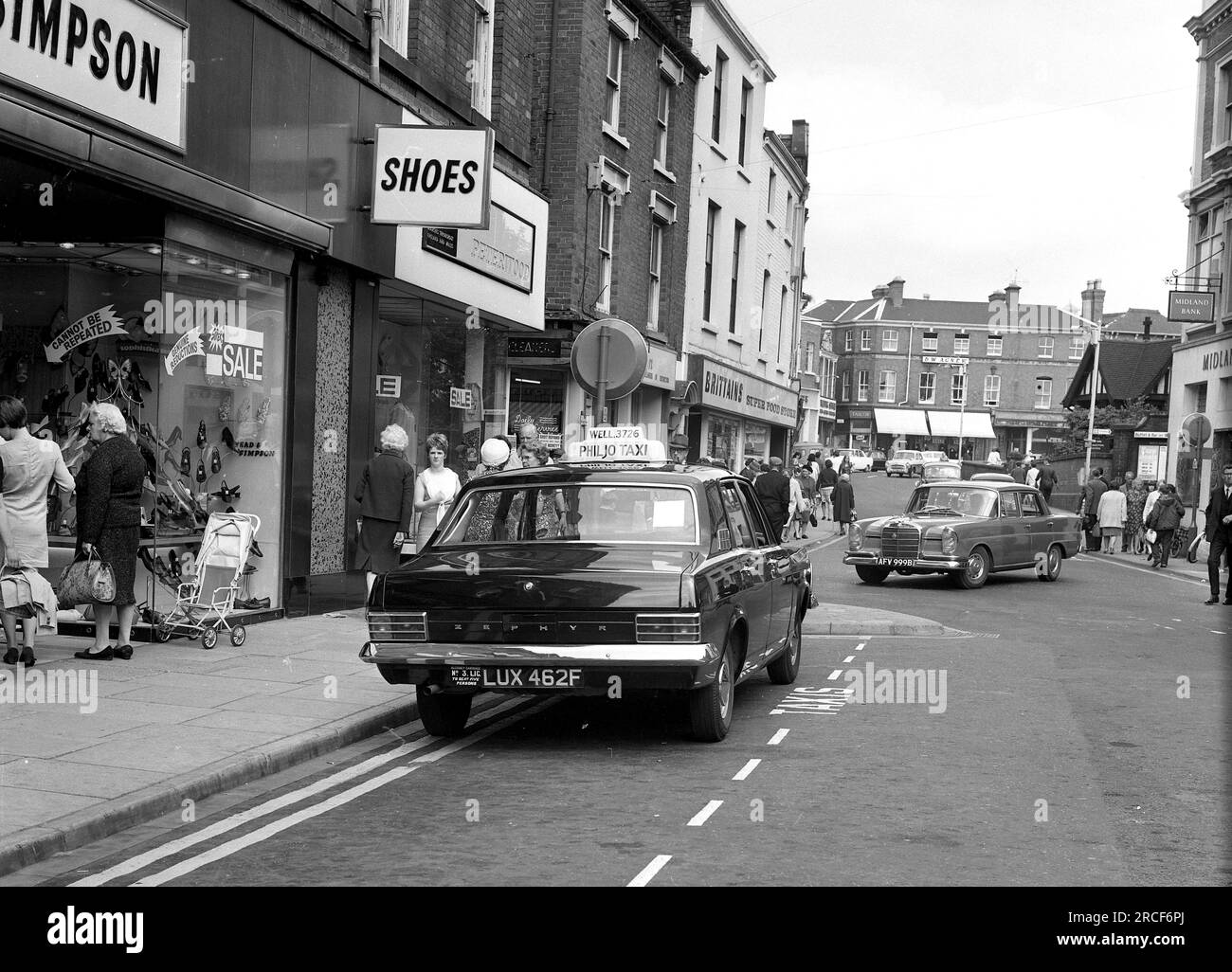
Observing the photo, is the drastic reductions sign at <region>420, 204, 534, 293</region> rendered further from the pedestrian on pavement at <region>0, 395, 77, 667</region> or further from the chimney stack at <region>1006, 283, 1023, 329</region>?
the chimney stack at <region>1006, 283, 1023, 329</region>

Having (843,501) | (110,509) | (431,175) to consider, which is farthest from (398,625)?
(843,501)

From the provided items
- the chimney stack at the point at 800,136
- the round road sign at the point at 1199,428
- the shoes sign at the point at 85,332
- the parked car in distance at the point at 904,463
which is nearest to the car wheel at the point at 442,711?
the shoes sign at the point at 85,332

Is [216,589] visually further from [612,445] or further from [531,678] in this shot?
[531,678]

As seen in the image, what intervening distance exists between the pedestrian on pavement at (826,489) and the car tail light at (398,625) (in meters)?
32.7

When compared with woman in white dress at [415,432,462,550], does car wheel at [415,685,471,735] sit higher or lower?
lower

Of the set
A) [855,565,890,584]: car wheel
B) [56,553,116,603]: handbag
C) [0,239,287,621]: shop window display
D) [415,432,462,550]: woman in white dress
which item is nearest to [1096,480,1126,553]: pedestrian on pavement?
[855,565,890,584]: car wheel

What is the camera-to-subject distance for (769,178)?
37.0 meters

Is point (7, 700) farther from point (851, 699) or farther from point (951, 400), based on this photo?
point (951, 400)

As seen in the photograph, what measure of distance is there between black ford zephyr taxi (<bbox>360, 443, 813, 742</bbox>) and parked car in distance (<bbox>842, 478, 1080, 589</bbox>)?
38.6 feet

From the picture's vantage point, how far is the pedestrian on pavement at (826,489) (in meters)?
40.0

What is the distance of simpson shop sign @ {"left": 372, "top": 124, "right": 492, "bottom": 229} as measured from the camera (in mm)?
13758

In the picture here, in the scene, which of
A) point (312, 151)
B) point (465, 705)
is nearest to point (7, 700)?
point (465, 705)

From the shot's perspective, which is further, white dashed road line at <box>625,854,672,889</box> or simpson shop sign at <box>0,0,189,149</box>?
simpson shop sign at <box>0,0,189,149</box>
